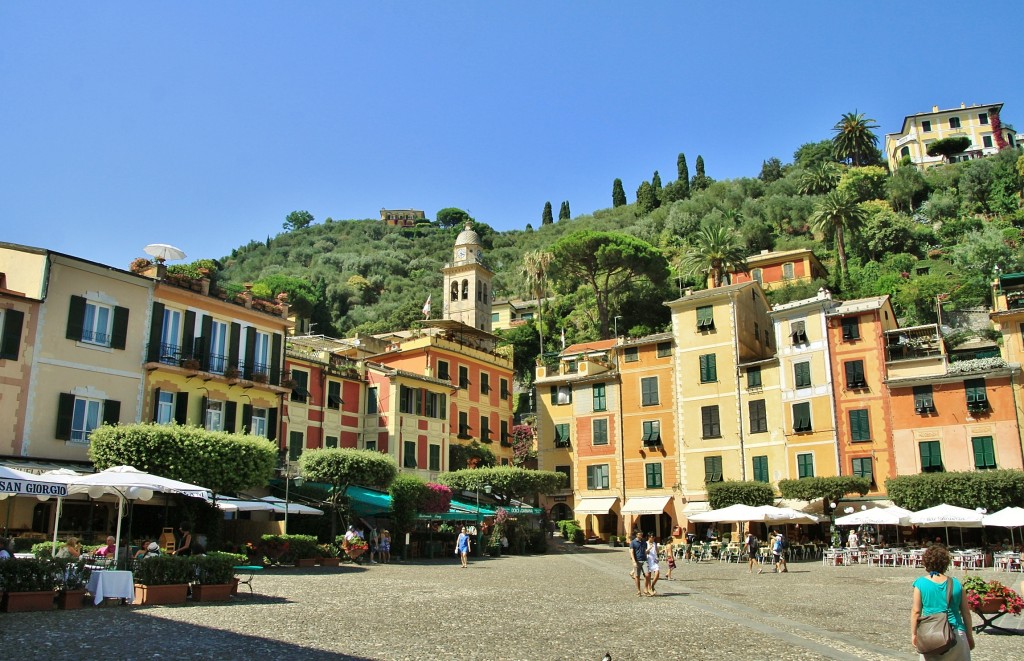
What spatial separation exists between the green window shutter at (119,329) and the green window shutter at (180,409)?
3.06 m

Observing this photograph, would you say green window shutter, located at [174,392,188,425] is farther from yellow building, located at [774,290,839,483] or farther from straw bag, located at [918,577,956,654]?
yellow building, located at [774,290,839,483]

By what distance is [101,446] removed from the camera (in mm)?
26500

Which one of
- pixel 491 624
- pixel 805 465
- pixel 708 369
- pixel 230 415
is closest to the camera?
pixel 491 624

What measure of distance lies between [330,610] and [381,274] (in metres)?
127

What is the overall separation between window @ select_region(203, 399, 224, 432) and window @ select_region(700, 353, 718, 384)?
1086 inches

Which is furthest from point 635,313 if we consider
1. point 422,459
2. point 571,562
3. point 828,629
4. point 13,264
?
point 828,629

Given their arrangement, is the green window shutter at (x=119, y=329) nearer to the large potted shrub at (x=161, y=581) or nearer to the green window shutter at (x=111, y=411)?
the green window shutter at (x=111, y=411)

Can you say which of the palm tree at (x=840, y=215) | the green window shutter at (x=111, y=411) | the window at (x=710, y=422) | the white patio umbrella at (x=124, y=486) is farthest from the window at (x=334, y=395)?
the palm tree at (x=840, y=215)

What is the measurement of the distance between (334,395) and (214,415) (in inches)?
439

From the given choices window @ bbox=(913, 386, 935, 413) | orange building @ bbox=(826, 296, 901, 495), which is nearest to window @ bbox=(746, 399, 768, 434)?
orange building @ bbox=(826, 296, 901, 495)

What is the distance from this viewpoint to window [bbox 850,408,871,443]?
139ft

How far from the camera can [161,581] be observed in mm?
16859

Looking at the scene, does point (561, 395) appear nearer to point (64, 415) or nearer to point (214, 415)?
point (214, 415)

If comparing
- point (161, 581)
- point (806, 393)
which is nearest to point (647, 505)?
point (806, 393)
